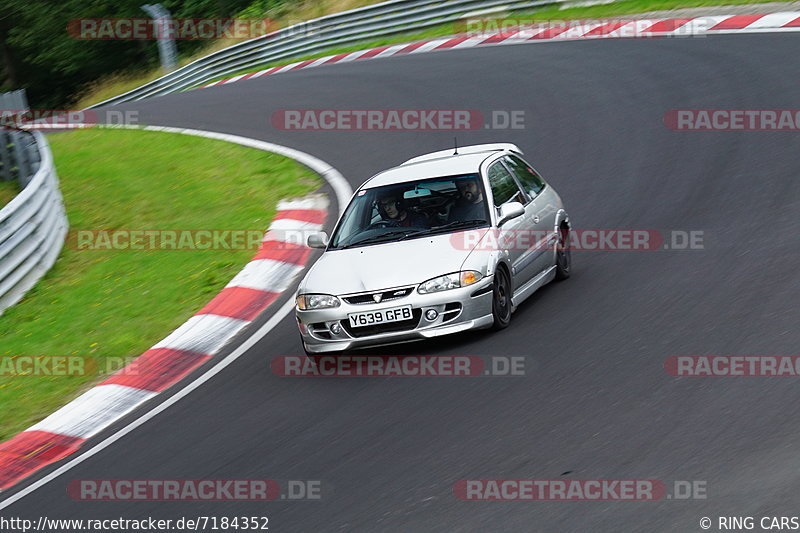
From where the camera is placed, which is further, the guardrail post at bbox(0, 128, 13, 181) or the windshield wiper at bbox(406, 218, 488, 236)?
the guardrail post at bbox(0, 128, 13, 181)

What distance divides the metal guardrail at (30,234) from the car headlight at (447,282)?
19.5 ft

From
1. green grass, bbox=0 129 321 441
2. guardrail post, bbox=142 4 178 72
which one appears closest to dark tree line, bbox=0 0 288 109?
guardrail post, bbox=142 4 178 72

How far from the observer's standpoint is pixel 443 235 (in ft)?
30.6

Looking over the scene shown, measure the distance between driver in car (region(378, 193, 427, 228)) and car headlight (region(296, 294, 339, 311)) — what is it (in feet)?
3.68

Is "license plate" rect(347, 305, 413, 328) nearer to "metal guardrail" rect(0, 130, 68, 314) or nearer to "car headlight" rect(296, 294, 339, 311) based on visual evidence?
"car headlight" rect(296, 294, 339, 311)

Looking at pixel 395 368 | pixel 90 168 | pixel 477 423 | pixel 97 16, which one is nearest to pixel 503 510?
pixel 477 423

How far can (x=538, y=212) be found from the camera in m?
10.2

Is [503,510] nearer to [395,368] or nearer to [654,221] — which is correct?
[395,368]

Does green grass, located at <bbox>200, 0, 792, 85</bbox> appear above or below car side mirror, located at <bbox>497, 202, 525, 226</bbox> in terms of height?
below

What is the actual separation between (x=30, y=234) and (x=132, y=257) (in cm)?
122

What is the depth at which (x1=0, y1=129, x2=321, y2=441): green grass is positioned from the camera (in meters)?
10.7

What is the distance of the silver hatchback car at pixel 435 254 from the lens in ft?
28.6

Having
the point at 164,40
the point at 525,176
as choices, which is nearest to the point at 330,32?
the point at 164,40

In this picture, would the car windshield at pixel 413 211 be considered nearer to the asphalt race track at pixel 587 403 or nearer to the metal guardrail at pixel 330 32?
the asphalt race track at pixel 587 403
